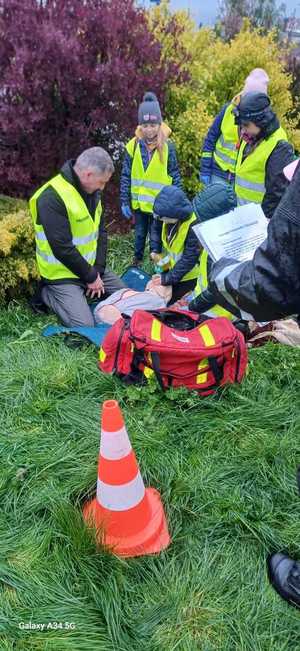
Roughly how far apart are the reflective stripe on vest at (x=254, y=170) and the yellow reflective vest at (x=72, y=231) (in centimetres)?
129

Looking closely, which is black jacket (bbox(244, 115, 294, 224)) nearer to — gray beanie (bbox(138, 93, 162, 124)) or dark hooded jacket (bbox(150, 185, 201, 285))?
dark hooded jacket (bbox(150, 185, 201, 285))

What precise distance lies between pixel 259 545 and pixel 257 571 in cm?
13

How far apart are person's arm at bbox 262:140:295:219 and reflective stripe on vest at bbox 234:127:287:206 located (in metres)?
0.05

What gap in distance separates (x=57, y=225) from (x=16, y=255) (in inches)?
22.9

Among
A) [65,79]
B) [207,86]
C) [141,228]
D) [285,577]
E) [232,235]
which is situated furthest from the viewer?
[207,86]

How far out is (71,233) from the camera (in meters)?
4.38

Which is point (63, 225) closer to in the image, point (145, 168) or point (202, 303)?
point (145, 168)

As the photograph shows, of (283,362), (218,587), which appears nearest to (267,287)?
(218,587)

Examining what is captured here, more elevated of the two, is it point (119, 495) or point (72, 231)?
point (72, 231)

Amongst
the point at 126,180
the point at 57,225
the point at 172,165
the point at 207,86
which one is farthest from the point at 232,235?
the point at 207,86

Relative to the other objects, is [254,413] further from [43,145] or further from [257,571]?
[43,145]

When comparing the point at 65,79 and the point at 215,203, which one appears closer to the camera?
the point at 215,203

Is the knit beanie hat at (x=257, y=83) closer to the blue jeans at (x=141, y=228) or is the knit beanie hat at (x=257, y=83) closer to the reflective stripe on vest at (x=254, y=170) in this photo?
the reflective stripe on vest at (x=254, y=170)

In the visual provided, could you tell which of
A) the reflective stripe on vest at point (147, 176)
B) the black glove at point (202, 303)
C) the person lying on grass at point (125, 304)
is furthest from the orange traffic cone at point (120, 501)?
the reflective stripe on vest at point (147, 176)
